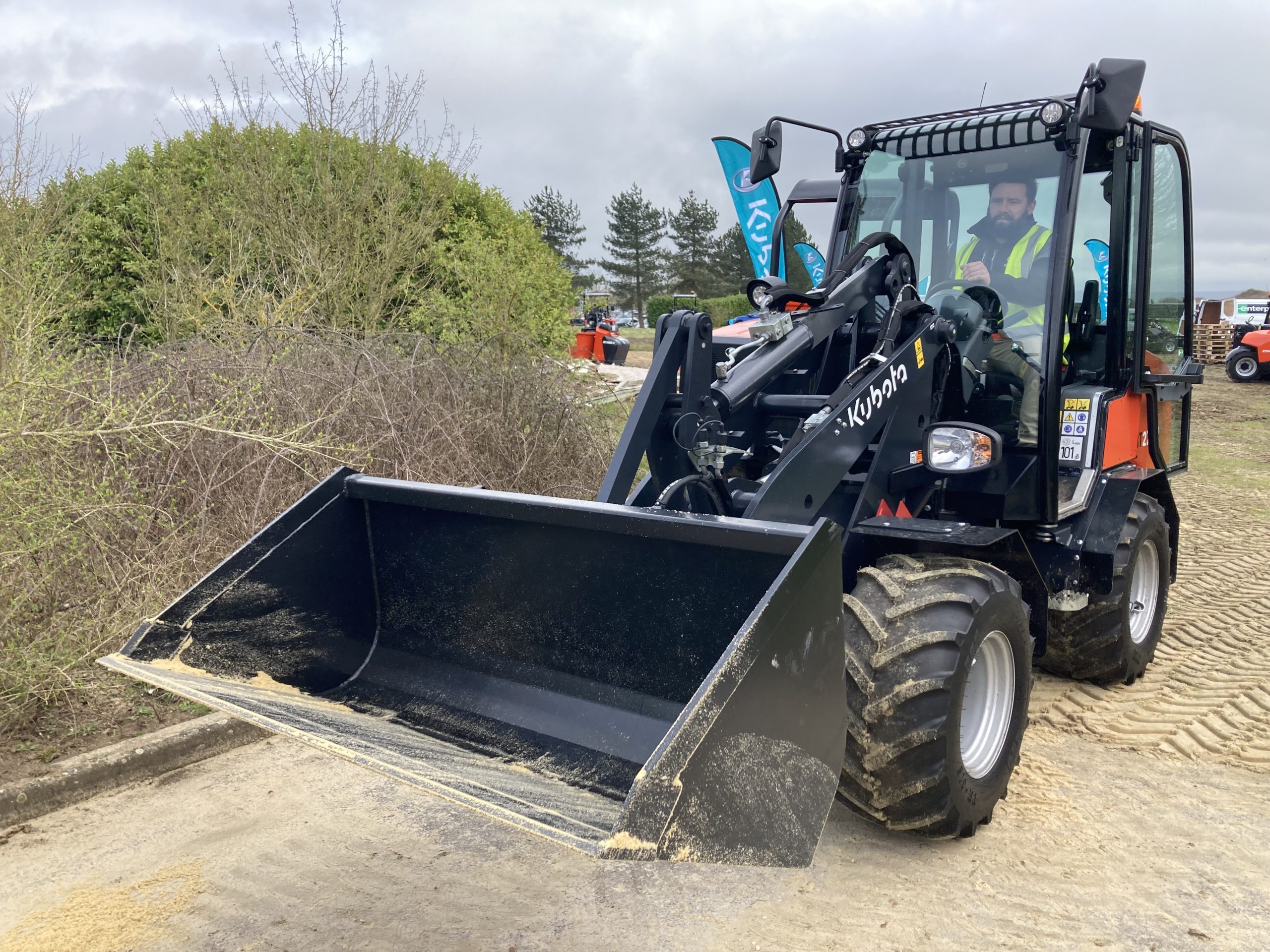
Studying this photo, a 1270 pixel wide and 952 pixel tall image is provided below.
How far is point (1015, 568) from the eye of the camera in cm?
390

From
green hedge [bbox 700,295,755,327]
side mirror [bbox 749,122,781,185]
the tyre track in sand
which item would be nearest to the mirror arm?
side mirror [bbox 749,122,781,185]

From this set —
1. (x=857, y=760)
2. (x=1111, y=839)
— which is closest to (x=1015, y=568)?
(x=1111, y=839)

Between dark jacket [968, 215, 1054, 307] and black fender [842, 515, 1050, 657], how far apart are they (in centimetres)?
108

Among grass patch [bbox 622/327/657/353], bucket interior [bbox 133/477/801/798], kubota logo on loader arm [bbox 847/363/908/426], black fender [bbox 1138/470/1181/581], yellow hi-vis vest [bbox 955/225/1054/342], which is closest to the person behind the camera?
bucket interior [bbox 133/477/801/798]

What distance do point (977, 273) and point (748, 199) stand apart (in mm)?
6008

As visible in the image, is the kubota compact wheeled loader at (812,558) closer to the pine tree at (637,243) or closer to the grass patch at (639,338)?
the grass patch at (639,338)

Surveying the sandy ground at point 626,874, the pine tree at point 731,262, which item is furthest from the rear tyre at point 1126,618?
the pine tree at point 731,262

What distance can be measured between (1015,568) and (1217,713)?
5.07ft

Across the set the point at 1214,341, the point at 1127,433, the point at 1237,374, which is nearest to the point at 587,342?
the point at 1237,374

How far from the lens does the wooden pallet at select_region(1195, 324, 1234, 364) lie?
2911 centimetres

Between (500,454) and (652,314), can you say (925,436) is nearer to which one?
(500,454)

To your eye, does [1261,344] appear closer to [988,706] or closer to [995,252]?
[995,252]

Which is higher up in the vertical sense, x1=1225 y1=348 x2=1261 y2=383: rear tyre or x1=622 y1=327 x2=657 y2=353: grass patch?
x1=622 y1=327 x2=657 y2=353: grass patch

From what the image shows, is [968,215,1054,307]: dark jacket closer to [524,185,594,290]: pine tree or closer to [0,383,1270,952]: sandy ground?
[0,383,1270,952]: sandy ground
